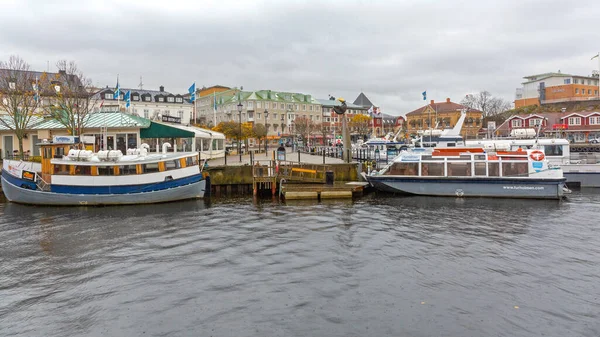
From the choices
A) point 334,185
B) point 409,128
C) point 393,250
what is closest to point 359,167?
point 334,185

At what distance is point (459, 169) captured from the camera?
2555 centimetres

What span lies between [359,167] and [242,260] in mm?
17215

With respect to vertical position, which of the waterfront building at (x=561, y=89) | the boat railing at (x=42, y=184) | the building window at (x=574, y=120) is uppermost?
the waterfront building at (x=561, y=89)

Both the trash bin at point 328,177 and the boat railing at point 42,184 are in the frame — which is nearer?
the boat railing at point 42,184

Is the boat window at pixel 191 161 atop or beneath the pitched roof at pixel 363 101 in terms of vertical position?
beneath

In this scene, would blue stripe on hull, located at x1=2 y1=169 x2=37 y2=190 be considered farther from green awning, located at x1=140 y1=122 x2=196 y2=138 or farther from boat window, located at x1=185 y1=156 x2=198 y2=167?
green awning, located at x1=140 y1=122 x2=196 y2=138

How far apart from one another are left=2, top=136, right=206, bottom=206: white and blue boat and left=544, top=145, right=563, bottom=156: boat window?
89.5 ft

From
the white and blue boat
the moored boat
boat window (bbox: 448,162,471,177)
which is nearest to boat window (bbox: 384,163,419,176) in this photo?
the moored boat

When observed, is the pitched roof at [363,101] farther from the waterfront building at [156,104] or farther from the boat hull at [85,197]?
the boat hull at [85,197]

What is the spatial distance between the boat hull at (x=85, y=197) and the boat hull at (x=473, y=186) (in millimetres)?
12204

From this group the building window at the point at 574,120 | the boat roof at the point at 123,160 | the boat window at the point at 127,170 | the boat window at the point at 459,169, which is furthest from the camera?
the building window at the point at 574,120

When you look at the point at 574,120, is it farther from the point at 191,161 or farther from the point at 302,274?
the point at 302,274

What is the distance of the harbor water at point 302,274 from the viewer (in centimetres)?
892

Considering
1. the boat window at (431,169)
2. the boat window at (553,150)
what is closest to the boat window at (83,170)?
the boat window at (431,169)
